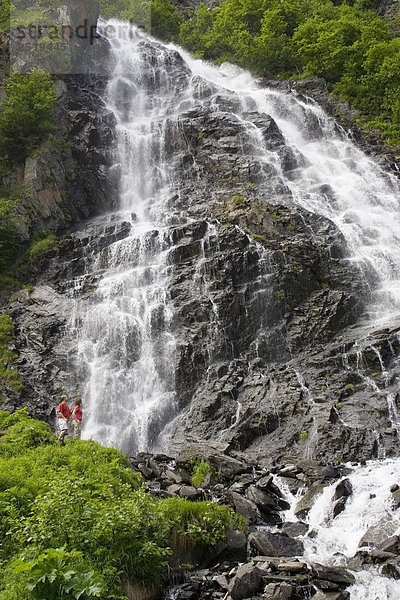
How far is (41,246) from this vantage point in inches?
919

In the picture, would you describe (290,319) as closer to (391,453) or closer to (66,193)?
(391,453)

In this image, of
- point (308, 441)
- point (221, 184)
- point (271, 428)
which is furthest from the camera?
point (221, 184)

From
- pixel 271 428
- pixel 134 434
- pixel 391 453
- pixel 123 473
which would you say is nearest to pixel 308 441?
pixel 271 428

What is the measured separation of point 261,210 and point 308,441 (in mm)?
11292

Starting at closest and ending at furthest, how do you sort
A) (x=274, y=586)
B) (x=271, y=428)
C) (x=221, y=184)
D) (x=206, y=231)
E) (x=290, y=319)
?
1. (x=274, y=586)
2. (x=271, y=428)
3. (x=290, y=319)
4. (x=206, y=231)
5. (x=221, y=184)

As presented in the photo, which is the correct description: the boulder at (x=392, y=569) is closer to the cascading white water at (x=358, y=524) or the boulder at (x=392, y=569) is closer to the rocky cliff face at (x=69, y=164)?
the cascading white water at (x=358, y=524)

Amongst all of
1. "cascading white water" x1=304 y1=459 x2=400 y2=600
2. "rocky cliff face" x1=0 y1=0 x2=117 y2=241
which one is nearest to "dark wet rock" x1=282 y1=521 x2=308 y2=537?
"cascading white water" x1=304 y1=459 x2=400 y2=600

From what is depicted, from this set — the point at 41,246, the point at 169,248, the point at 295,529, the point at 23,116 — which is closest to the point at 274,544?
the point at 295,529

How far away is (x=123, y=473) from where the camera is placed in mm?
9359

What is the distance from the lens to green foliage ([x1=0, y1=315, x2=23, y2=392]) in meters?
17.2

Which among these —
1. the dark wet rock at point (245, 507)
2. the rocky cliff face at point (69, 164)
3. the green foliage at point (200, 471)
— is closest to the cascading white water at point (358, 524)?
the dark wet rock at point (245, 507)

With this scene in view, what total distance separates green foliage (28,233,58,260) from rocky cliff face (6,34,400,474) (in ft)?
1.13

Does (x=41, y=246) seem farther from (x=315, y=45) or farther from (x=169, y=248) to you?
(x=315, y=45)

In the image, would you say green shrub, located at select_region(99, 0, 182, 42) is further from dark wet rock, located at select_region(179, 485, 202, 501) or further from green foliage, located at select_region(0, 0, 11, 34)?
dark wet rock, located at select_region(179, 485, 202, 501)
